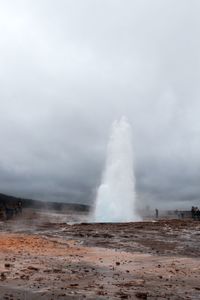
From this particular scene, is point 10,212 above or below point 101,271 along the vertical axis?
above

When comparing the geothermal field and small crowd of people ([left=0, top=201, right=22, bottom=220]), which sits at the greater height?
small crowd of people ([left=0, top=201, right=22, bottom=220])

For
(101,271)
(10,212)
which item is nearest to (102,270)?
(101,271)

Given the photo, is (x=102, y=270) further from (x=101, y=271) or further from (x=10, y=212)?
(x=10, y=212)

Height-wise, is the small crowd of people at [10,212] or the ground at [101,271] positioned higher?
the small crowd of people at [10,212]

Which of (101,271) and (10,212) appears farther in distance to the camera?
(10,212)

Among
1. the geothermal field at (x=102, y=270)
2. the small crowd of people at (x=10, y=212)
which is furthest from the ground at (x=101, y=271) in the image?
the small crowd of people at (x=10, y=212)

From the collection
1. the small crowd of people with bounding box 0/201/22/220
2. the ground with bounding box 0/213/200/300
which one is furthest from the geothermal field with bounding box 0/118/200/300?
the small crowd of people with bounding box 0/201/22/220

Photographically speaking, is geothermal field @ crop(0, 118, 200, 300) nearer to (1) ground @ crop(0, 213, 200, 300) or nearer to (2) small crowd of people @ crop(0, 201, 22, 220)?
(1) ground @ crop(0, 213, 200, 300)

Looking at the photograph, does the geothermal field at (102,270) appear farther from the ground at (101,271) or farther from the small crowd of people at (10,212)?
the small crowd of people at (10,212)

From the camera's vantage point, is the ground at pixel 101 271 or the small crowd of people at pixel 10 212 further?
the small crowd of people at pixel 10 212

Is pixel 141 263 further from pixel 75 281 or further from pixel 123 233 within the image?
pixel 123 233

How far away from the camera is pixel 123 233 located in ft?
108

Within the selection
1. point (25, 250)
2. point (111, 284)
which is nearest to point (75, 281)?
point (111, 284)

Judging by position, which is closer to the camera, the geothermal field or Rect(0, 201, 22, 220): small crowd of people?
the geothermal field
